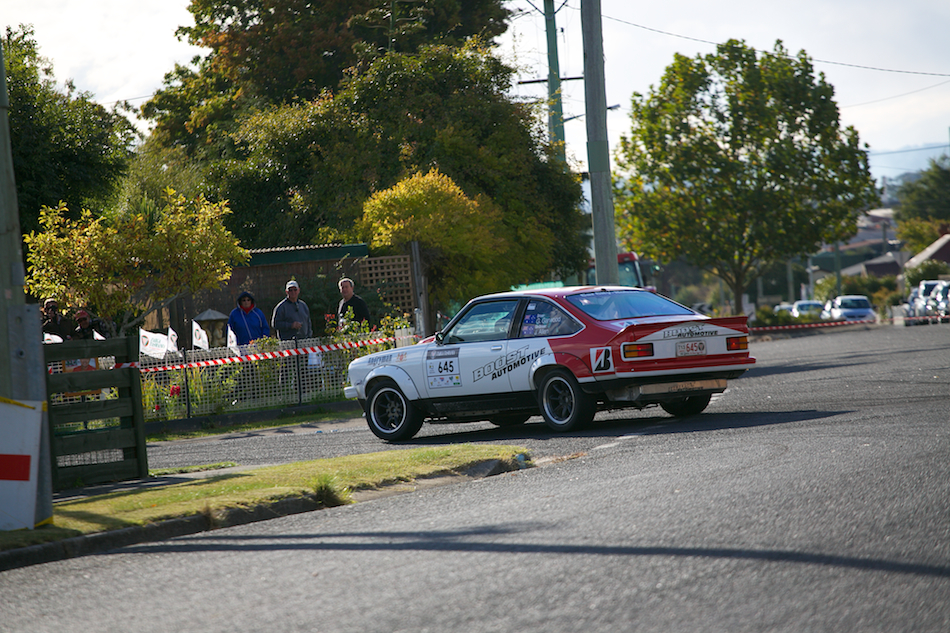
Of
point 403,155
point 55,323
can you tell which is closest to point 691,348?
point 55,323

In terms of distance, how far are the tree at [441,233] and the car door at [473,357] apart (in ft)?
34.5

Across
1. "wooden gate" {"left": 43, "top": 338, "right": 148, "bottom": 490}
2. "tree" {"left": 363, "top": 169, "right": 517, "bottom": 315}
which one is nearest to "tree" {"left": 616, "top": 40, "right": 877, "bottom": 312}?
"tree" {"left": 363, "top": 169, "right": 517, "bottom": 315}

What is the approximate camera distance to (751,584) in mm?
4781

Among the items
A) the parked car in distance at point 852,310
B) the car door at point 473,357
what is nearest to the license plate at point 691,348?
the car door at point 473,357

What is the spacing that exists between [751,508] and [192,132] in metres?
33.5

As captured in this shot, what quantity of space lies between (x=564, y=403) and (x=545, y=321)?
94 cm

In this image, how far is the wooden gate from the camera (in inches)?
355

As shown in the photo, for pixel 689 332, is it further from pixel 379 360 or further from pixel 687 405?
pixel 379 360

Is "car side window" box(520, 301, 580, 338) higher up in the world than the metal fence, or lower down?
higher up

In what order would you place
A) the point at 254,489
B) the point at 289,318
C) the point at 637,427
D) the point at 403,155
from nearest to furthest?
the point at 254,489
the point at 637,427
the point at 289,318
the point at 403,155

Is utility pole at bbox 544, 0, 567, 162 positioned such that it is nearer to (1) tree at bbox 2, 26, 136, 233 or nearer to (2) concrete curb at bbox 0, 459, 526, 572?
(1) tree at bbox 2, 26, 136, 233

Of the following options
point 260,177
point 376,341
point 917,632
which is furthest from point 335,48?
point 917,632

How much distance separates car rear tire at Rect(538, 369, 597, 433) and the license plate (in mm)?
1055

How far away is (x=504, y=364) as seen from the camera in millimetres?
12055
